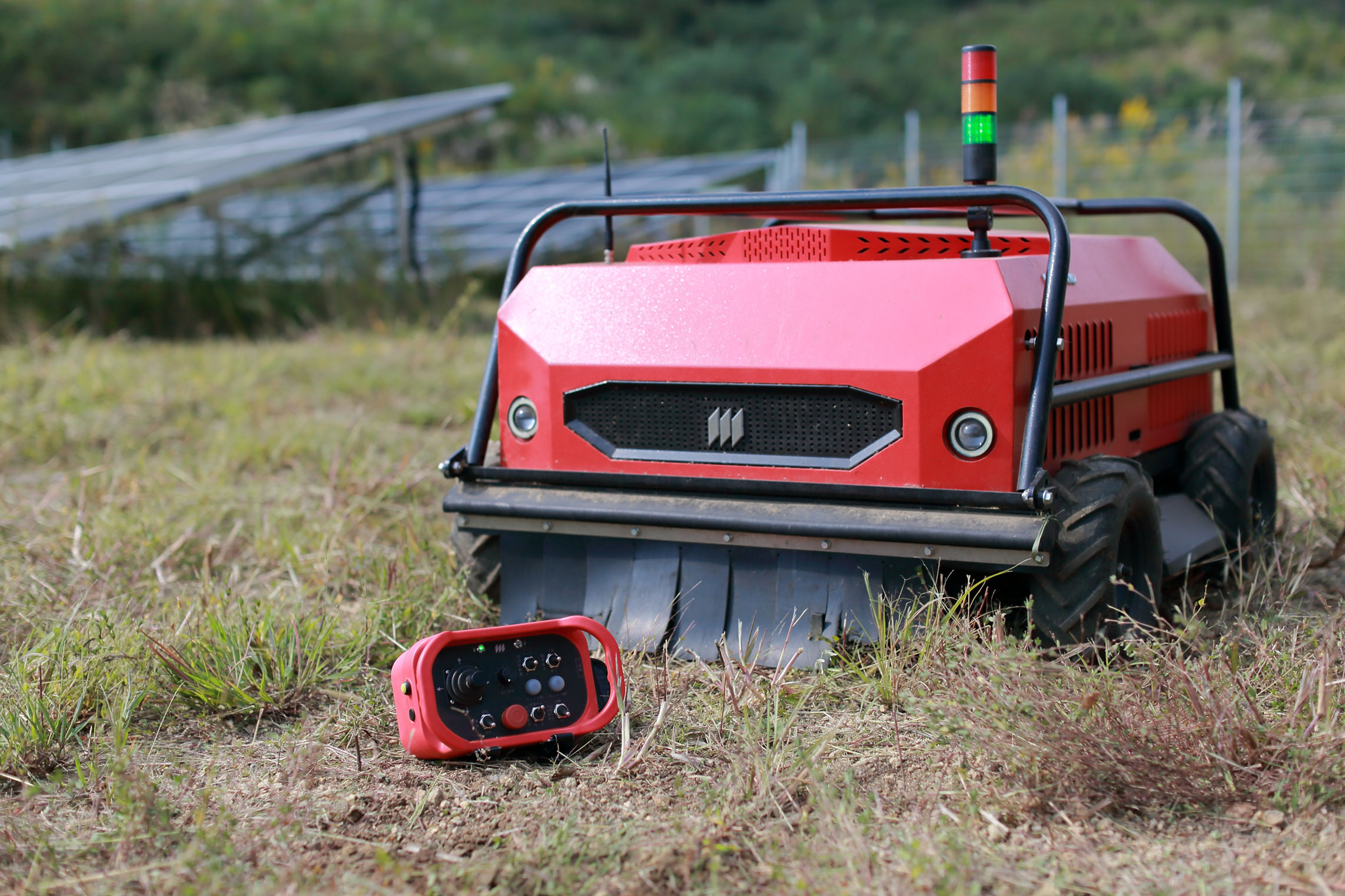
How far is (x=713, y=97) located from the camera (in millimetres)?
29531

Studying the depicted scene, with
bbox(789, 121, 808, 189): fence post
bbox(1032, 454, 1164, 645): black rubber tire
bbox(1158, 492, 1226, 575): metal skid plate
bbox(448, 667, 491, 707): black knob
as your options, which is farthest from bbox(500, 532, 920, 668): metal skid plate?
bbox(789, 121, 808, 189): fence post

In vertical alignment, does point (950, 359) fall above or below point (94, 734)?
above

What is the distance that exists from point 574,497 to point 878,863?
1.44 meters

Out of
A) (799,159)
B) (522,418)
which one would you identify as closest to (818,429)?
(522,418)

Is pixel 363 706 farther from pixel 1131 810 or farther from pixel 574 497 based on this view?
pixel 1131 810

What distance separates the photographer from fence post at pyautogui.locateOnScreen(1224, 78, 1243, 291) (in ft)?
44.8

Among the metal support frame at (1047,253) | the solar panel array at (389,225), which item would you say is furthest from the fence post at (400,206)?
the metal support frame at (1047,253)

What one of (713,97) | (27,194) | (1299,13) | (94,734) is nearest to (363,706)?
(94,734)

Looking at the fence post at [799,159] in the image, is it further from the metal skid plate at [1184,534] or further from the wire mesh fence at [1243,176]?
the metal skid plate at [1184,534]

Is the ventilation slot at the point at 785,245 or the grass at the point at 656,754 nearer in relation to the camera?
the grass at the point at 656,754

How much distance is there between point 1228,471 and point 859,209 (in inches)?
56.6

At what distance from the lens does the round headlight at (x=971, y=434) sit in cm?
304

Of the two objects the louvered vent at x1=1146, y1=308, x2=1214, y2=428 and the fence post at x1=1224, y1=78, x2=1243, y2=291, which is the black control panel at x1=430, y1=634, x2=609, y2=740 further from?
the fence post at x1=1224, y1=78, x2=1243, y2=291

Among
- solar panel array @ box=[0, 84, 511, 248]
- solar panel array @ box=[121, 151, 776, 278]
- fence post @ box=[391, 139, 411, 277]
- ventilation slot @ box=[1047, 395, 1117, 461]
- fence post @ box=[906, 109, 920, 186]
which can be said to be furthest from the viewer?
fence post @ box=[906, 109, 920, 186]
